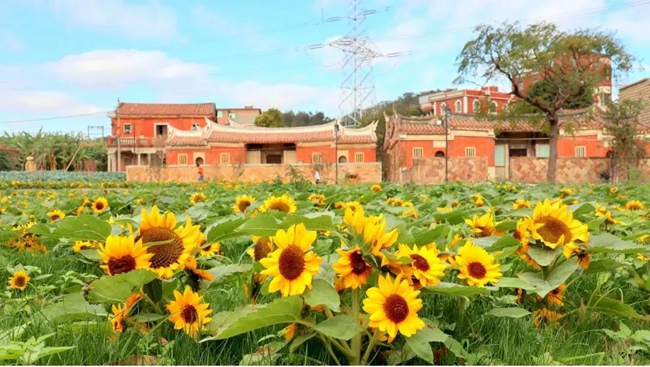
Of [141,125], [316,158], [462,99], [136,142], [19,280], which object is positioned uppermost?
[462,99]

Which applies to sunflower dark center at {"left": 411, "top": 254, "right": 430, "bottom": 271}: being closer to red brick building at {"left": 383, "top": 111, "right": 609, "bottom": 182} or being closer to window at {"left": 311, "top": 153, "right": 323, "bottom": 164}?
red brick building at {"left": 383, "top": 111, "right": 609, "bottom": 182}

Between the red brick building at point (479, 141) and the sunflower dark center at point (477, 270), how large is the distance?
17341 mm

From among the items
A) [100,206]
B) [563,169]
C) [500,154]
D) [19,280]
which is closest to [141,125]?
[500,154]

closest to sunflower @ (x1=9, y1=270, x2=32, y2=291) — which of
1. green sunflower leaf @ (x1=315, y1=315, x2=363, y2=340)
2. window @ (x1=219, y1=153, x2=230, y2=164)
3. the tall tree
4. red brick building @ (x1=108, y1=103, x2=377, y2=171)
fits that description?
green sunflower leaf @ (x1=315, y1=315, x2=363, y2=340)

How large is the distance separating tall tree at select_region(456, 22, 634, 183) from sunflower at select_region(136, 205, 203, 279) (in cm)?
1457

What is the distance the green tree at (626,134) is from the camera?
15758 millimetres

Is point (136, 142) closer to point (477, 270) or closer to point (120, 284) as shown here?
point (120, 284)

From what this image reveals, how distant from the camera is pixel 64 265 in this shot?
1.78 m

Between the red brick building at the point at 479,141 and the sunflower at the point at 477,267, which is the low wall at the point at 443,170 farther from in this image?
the sunflower at the point at 477,267

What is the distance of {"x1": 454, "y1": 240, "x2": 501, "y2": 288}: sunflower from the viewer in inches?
35.1

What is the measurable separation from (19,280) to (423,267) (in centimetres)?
124

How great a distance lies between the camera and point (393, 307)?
73 cm

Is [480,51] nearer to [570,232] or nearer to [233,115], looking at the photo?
[570,232]

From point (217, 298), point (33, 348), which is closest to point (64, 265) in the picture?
point (217, 298)
